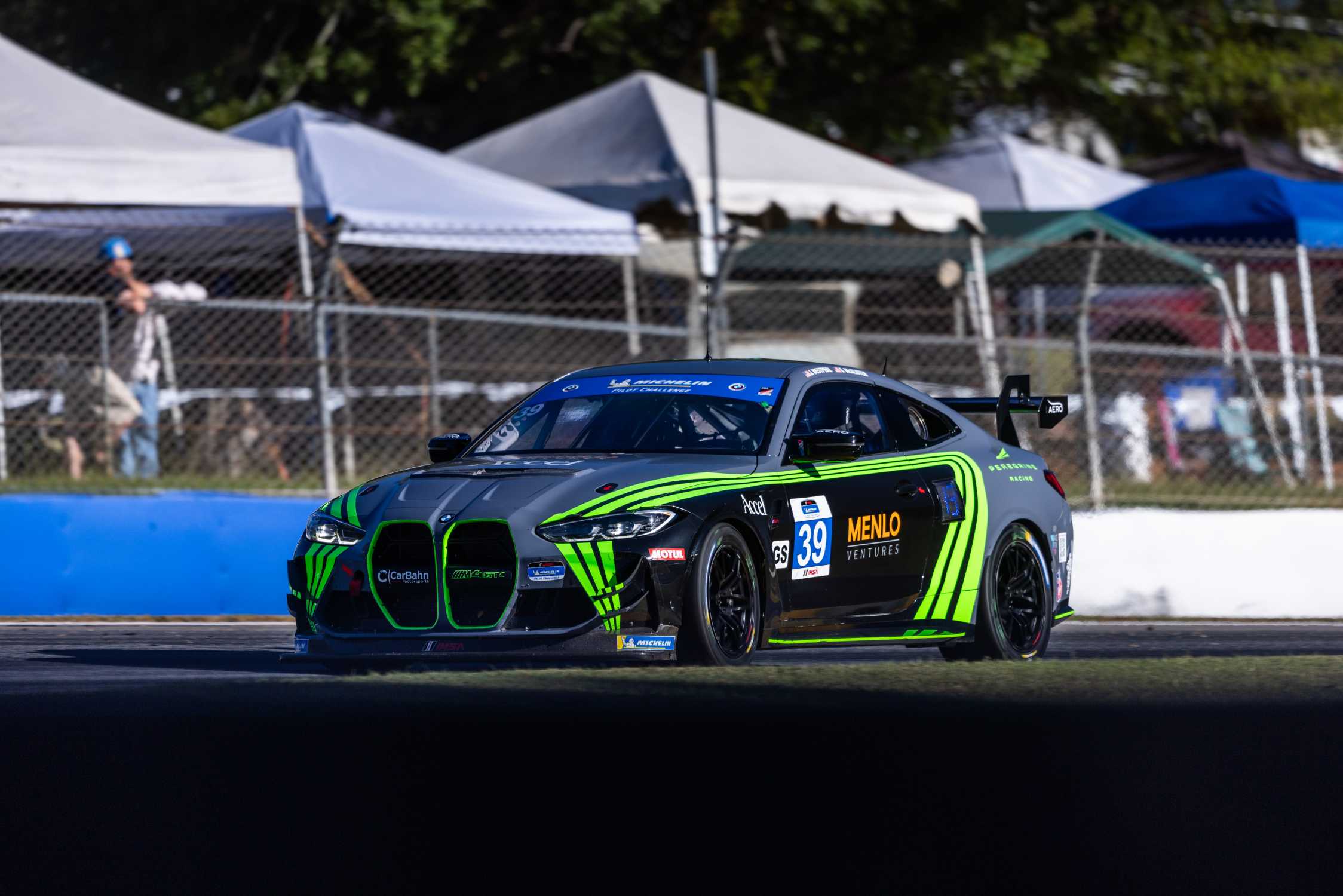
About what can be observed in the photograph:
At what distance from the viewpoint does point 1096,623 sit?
41.5ft

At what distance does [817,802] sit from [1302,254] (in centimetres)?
1095

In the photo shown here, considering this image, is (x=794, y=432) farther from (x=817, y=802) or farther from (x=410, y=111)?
(x=410, y=111)

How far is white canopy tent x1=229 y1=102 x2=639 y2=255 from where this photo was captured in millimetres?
15797

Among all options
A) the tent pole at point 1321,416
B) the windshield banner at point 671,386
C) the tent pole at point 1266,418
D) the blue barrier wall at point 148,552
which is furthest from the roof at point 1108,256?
the windshield banner at point 671,386

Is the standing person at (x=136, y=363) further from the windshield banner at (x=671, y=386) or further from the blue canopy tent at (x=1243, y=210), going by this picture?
the blue canopy tent at (x=1243, y=210)

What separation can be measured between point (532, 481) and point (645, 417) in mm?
965

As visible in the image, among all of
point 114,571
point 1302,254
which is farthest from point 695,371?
point 1302,254

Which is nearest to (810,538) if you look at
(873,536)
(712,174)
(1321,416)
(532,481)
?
(873,536)

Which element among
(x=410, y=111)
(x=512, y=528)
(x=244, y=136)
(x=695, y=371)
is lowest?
(x=512, y=528)

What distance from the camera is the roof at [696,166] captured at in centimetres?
1748

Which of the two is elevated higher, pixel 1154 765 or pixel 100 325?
pixel 100 325

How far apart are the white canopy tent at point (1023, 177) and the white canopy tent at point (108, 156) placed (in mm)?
13097

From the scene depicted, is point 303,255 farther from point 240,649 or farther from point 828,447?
point 828,447

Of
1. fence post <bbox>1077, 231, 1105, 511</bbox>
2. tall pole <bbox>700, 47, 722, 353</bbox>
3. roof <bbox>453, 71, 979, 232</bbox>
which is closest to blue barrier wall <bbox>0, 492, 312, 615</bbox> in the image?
tall pole <bbox>700, 47, 722, 353</bbox>
